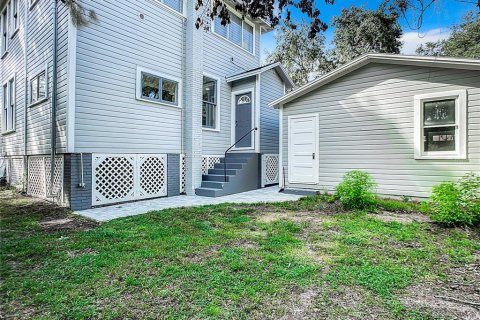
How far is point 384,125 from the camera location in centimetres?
704

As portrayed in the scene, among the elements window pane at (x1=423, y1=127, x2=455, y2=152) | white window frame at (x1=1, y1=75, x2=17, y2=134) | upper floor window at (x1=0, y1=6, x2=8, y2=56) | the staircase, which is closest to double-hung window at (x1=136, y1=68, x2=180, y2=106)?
the staircase

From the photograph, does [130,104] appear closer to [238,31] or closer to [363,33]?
[238,31]

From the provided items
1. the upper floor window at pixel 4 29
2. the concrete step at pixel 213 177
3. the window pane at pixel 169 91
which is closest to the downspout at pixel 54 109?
the window pane at pixel 169 91

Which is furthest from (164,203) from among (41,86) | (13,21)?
(13,21)

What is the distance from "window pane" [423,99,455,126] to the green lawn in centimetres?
294

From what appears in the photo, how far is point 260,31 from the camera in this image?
12523mm

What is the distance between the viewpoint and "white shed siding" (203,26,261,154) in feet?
31.3

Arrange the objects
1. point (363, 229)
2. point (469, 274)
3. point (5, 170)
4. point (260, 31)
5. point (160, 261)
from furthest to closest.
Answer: point (260, 31) < point (5, 170) < point (363, 229) < point (160, 261) < point (469, 274)

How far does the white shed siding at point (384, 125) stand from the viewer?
611 centimetres

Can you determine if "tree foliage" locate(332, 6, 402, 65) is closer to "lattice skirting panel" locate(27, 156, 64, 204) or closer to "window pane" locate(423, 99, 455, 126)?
"window pane" locate(423, 99, 455, 126)

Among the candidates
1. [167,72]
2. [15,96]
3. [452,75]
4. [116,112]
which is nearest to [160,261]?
[116,112]

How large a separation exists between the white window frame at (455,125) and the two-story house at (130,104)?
490cm

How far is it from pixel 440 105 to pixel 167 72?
7.39 m

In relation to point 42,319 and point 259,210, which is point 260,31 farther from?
point 42,319
